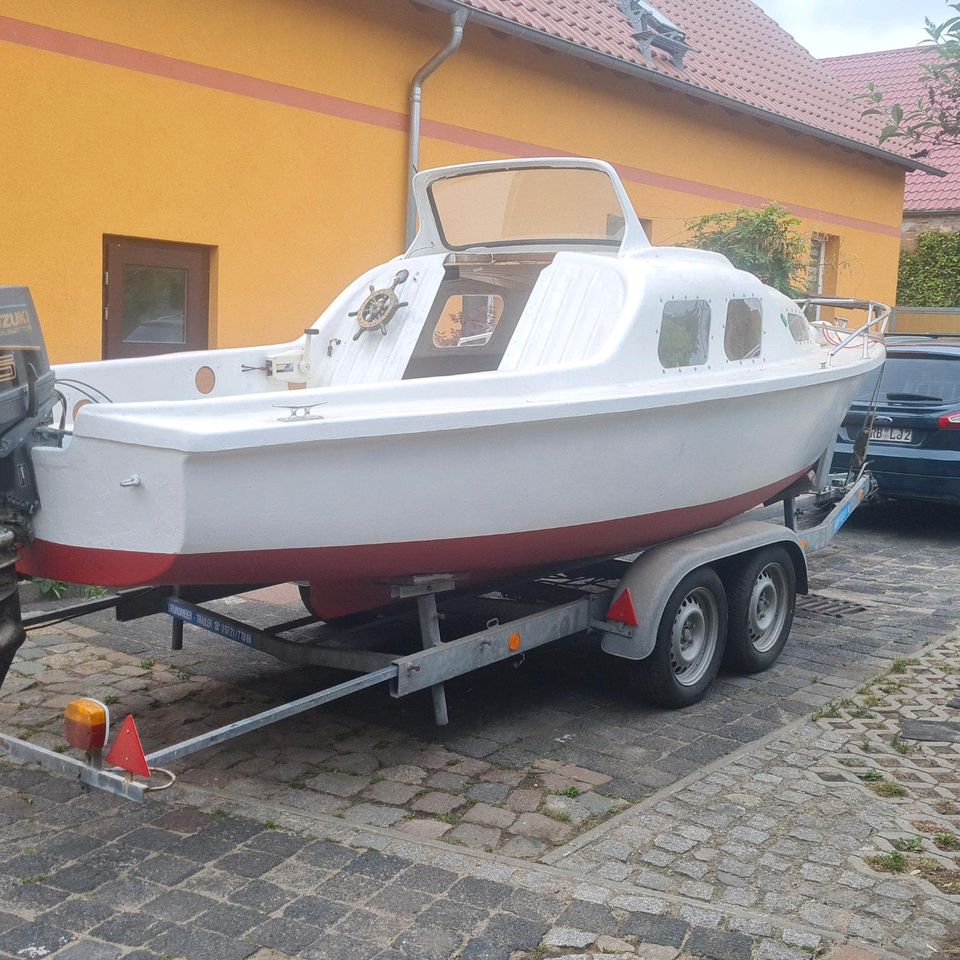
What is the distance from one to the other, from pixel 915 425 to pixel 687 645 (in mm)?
4687

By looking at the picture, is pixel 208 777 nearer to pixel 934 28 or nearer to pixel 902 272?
pixel 934 28

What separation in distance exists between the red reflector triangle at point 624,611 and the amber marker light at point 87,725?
230cm

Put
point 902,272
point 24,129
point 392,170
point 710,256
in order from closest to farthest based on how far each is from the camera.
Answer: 1. point 710,256
2. point 24,129
3. point 392,170
4. point 902,272

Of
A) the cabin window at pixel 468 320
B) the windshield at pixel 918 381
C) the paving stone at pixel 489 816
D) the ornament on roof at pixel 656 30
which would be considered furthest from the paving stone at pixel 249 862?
the ornament on roof at pixel 656 30

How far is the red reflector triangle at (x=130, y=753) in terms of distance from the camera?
336 centimetres

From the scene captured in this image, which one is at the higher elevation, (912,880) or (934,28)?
(934,28)

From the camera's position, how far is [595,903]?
343 cm

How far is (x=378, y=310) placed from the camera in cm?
579

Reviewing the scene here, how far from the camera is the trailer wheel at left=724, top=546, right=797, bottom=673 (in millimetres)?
5621

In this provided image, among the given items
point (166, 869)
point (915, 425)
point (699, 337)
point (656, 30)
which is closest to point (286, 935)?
point (166, 869)

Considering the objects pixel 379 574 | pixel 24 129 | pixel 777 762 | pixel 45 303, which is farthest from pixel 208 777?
pixel 24 129

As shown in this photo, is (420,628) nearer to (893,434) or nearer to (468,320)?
(468,320)

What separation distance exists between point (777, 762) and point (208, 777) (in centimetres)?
220

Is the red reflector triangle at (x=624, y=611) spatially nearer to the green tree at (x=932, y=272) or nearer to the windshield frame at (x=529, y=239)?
the windshield frame at (x=529, y=239)
